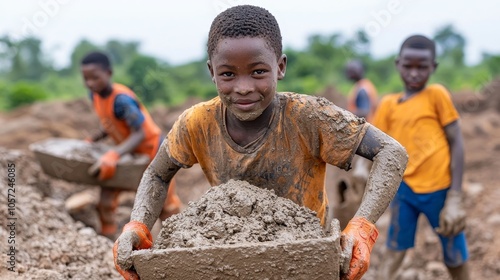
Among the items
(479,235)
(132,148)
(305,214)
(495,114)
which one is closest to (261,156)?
(305,214)

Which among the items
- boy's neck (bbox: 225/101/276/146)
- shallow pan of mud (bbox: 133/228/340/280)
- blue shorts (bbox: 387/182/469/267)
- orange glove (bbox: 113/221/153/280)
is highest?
boy's neck (bbox: 225/101/276/146)

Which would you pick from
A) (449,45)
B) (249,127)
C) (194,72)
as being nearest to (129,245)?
(249,127)

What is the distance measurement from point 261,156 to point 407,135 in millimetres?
1902

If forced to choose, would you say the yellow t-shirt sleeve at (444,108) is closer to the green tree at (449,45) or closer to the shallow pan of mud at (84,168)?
the shallow pan of mud at (84,168)

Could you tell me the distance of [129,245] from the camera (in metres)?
2.06

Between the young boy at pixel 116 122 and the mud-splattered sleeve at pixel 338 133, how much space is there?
274 centimetres

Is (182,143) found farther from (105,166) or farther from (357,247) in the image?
(105,166)

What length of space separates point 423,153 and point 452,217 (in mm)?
489

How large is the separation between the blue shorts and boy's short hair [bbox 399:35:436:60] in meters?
0.90

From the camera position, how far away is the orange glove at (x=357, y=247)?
6.12 ft

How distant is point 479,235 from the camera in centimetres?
540

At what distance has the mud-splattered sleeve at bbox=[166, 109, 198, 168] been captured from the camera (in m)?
2.42

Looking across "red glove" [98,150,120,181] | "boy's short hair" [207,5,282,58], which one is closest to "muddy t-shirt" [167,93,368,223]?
"boy's short hair" [207,5,282,58]

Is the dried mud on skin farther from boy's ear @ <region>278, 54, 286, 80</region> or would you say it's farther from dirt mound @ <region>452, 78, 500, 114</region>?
dirt mound @ <region>452, 78, 500, 114</region>
